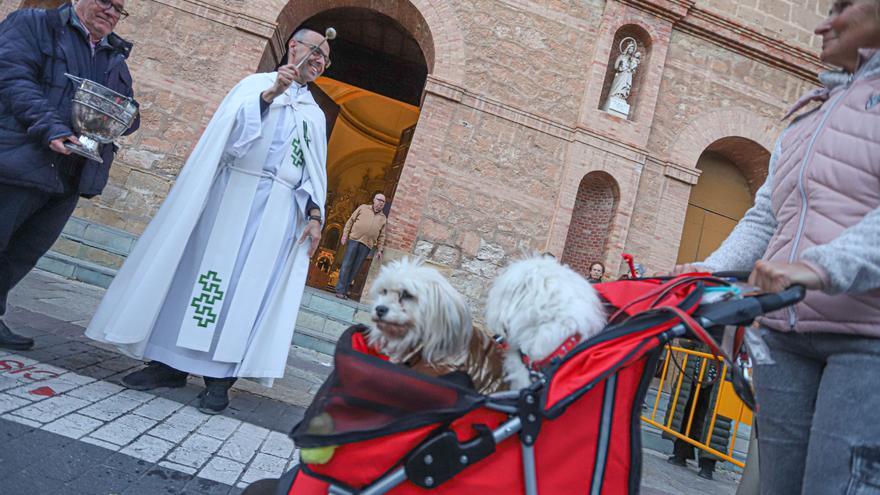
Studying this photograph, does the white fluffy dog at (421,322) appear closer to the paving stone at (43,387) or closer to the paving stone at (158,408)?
the paving stone at (158,408)

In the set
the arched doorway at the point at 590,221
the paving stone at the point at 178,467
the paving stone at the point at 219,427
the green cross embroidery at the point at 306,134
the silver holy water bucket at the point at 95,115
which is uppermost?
the arched doorway at the point at 590,221

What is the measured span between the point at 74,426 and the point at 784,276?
2.66 metres

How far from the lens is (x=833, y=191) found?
4.28 ft

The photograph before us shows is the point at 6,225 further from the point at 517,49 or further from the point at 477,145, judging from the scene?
the point at 517,49

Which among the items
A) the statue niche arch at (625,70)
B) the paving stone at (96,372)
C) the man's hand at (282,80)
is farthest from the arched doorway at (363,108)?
the paving stone at (96,372)

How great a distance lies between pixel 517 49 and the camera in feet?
31.8

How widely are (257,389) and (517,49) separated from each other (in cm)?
821

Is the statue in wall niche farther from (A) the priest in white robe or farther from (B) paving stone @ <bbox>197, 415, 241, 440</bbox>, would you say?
(B) paving stone @ <bbox>197, 415, 241, 440</bbox>

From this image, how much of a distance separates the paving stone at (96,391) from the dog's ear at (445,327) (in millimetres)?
1904

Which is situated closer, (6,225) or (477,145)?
(6,225)

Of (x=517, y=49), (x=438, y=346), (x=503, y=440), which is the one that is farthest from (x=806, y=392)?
(x=517, y=49)

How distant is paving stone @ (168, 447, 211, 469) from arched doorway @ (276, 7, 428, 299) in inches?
280

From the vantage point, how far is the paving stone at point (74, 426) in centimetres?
208

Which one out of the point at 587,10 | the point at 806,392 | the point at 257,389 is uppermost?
the point at 587,10
